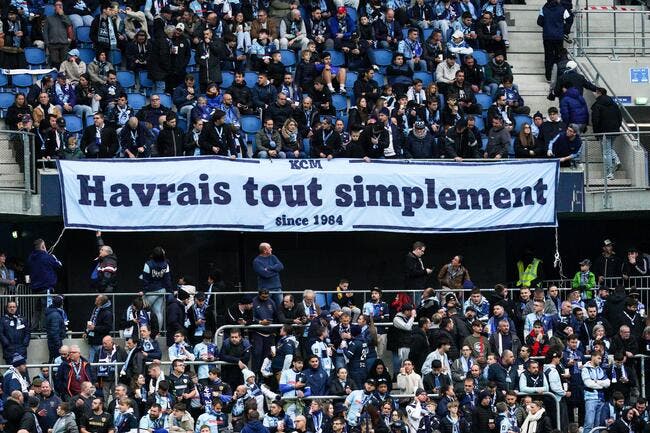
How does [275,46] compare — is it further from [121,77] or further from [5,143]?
[5,143]

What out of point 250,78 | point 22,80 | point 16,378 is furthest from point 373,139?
point 16,378

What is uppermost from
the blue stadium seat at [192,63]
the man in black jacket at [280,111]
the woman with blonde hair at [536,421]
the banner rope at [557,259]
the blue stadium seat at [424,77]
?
the blue stadium seat at [192,63]

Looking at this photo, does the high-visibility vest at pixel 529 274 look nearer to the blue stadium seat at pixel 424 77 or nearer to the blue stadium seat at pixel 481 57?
the blue stadium seat at pixel 424 77

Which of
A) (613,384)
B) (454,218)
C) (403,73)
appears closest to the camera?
(613,384)

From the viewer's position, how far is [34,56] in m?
37.2

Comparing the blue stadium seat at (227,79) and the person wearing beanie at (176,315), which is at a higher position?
the blue stadium seat at (227,79)

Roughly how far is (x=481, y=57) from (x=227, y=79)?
16.0 ft

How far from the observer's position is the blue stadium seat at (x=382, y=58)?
38.6m

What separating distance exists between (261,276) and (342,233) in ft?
11.6

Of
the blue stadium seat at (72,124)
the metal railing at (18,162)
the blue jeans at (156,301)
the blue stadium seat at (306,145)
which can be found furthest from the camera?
the blue stadium seat at (306,145)

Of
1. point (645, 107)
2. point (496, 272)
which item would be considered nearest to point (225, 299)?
point (496, 272)

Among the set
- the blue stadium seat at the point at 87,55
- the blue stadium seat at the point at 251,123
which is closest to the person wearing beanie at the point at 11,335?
the blue stadium seat at the point at 251,123

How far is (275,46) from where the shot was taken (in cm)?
3828

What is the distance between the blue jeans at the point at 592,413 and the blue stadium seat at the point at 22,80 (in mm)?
11013
